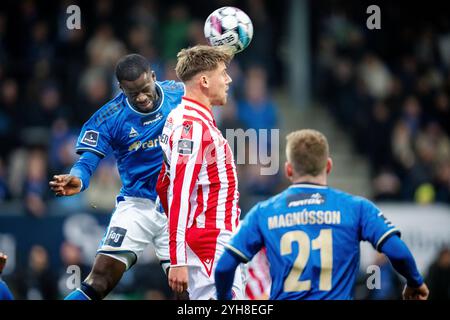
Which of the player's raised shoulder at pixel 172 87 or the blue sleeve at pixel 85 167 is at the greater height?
the player's raised shoulder at pixel 172 87

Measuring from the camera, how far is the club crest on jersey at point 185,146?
273 inches

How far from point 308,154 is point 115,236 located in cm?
255

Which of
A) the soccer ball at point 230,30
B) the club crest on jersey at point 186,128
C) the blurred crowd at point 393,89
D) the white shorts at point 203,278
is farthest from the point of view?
the blurred crowd at point 393,89

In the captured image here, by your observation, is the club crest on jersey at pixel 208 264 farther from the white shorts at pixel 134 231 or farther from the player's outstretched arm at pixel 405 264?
the player's outstretched arm at pixel 405 264

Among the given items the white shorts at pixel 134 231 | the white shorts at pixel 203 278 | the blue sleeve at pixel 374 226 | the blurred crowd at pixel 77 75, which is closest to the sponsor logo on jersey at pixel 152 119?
the white shorts at pixel 134 231

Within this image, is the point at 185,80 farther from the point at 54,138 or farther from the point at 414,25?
the point at 414,25

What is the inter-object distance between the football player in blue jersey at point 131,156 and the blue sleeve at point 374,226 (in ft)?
8.63

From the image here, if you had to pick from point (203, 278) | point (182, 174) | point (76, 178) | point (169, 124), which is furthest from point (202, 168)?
point (76, 178)

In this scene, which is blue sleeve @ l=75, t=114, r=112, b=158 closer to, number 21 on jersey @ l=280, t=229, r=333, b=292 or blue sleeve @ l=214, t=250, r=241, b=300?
blue sleeve @ l=214, t=250, r=241, b=300

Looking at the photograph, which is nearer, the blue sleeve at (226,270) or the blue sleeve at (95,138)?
the blue sleeve at (226,270)

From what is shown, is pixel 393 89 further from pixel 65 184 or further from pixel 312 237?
pixel 312 237

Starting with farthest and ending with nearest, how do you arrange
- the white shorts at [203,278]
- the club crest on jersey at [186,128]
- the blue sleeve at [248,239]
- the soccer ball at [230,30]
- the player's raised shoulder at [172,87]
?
the player's raised shoulder at [172,87] < the soccer ball at [230,30] < the white shorts at [203,278] < the club crest on jersey at [186,128] < the blue sleeve at [248,239]

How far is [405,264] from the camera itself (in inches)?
231

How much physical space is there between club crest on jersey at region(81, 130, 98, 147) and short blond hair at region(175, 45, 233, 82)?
1133 mm
